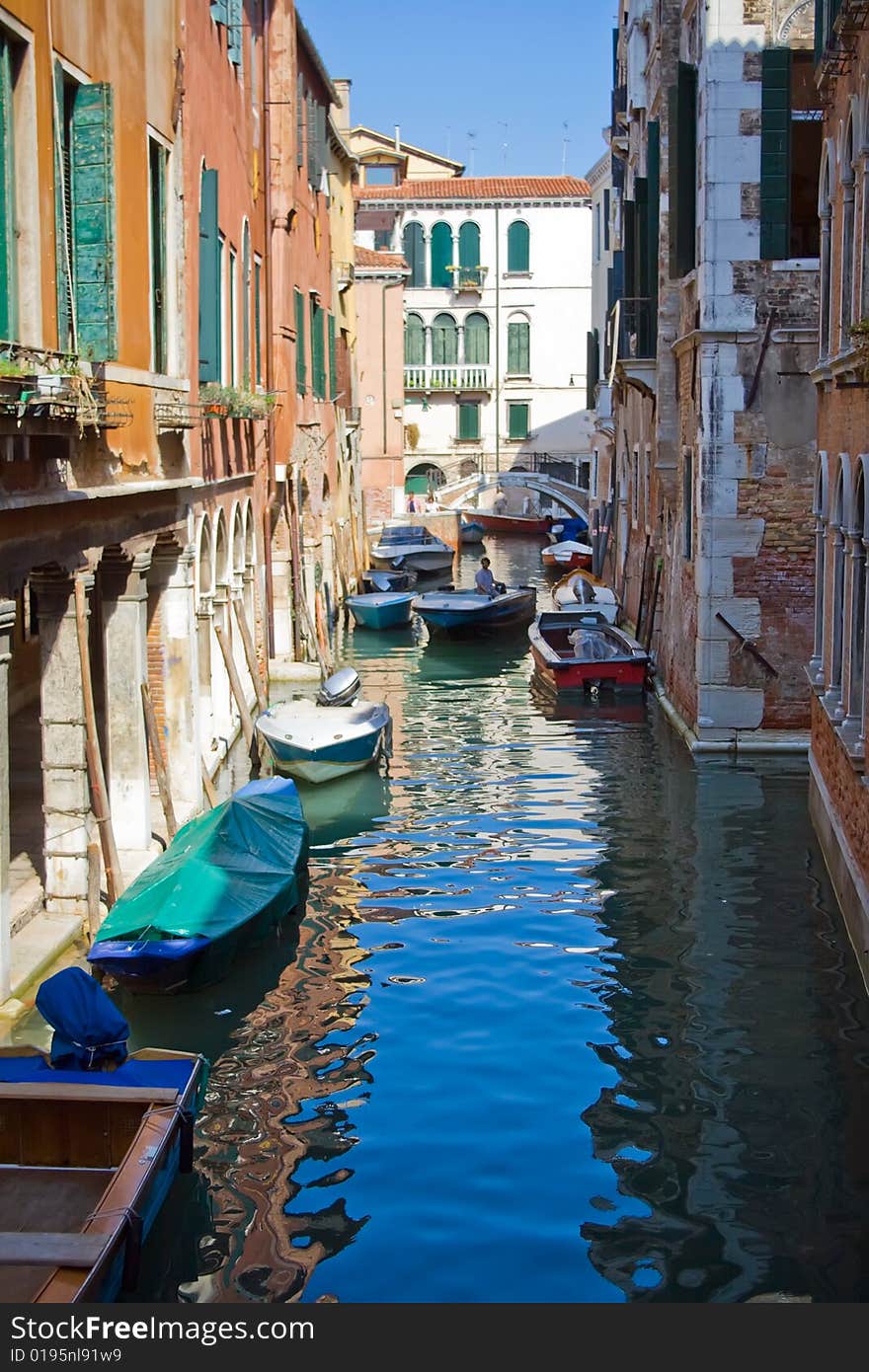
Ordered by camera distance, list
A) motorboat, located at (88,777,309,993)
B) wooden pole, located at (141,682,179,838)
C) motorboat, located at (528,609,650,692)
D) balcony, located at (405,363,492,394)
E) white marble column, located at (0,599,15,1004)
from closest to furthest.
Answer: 1. white marble column, located at (0,599,15,1004)
2. motorboat, located at (88,777,309,993)
3. wooden pole, located at (141,682,179,838)
4. motorboat, located at (528,609,650,692)
5. balcony, located at (405,363,492,394)

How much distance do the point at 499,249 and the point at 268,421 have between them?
3168 centimetres

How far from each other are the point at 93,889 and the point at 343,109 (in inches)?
989

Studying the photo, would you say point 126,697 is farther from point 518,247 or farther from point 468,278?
point 518,247

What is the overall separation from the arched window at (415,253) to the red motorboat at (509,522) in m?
8.24

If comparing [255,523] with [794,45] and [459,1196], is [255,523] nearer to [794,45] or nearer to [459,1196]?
[794,45]

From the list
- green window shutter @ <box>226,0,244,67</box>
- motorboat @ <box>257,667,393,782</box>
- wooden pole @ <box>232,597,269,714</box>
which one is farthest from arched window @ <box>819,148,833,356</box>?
green window shutter @ <box>226,0,244,67</box>

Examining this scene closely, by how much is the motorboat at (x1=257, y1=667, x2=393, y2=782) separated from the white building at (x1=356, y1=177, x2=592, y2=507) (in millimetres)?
33790

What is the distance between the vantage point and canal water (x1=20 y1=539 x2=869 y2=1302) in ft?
20.0

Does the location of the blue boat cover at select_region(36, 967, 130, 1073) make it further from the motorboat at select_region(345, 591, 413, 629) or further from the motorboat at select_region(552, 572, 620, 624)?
the motorboat at select_region(345, 591, 413, 629)

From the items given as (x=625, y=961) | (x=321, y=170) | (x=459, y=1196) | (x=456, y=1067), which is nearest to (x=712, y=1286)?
(x=459, y=1196)

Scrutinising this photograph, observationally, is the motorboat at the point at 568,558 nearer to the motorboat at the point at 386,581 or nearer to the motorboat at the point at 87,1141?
the motorboat at the point at 386,581

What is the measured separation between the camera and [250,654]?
51.0 ft

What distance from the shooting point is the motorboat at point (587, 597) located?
22.4 metres

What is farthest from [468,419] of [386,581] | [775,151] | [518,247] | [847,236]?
[847,236]
